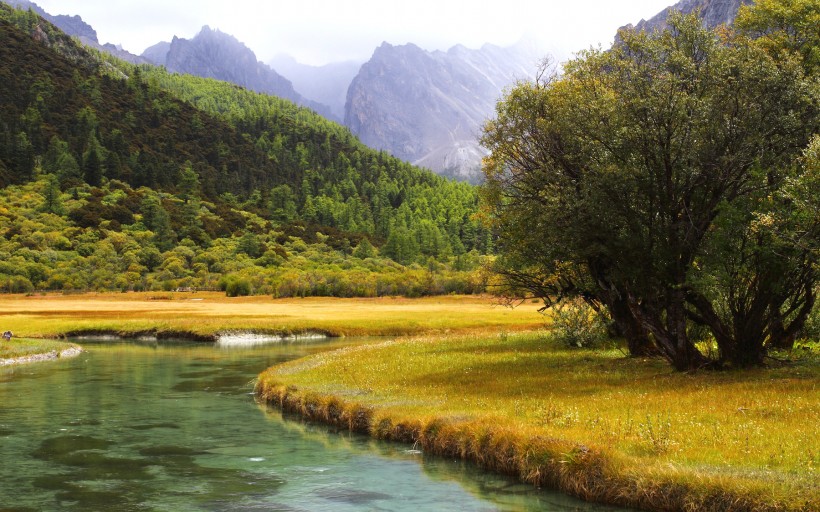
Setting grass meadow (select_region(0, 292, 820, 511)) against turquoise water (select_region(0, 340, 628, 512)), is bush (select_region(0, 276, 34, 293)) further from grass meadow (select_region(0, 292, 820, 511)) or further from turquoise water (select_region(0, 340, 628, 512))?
turquoise water (select_region(0, 340, 628, 512))

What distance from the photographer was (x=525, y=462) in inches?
854

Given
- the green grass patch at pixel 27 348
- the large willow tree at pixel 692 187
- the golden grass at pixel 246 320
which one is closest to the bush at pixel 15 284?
the golden grass at pixel 246 320

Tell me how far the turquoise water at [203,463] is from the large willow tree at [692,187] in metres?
14.2

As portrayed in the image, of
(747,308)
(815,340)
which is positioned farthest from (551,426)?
(815,340)

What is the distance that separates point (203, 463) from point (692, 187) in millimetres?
23621

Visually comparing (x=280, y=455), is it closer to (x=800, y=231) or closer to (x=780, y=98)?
(x=800, y=231)

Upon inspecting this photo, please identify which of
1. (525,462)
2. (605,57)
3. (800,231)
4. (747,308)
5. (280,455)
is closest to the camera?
(525,462)

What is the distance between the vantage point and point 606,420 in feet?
76.4

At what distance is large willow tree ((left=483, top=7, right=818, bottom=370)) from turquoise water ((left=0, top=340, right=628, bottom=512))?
14.2 m

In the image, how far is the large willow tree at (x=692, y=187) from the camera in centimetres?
3005

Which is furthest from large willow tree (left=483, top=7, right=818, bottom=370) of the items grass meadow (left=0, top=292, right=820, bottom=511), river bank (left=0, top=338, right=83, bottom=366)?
river bank (left=0, top=338, right=83, bottom=366)

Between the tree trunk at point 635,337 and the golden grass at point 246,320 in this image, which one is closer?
the tree trunk at point 635,337

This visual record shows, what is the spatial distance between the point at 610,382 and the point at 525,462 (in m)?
11.8

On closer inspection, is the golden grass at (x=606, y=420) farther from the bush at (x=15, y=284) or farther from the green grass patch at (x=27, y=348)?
the bush at (x=15, y=284)
